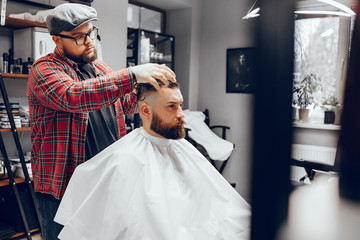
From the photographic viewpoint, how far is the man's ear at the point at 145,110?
1481 mm

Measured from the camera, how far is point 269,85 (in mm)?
462

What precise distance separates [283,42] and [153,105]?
105 centimetres

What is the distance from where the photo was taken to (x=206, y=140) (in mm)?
4297

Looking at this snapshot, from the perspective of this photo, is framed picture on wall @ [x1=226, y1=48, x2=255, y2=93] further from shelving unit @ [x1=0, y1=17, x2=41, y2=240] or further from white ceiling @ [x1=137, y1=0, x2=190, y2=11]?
shelving unit @ [x1=0, y1=17, x2=41, y2=240]

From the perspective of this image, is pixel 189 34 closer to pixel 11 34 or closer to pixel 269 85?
pixel 11 34

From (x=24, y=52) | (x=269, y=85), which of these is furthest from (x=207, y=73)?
(x=269, y=85)

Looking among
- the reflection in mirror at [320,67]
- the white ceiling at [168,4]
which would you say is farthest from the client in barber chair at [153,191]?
the white ceiling at [168,4]

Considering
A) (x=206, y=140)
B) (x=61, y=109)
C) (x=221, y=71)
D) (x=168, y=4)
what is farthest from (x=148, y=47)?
(x=61, y=109)

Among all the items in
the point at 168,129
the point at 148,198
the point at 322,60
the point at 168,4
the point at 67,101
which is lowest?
the point at 148,198

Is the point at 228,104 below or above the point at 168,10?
below

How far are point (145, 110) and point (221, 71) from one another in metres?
3.58

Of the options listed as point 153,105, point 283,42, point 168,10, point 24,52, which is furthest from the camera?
point 168,10

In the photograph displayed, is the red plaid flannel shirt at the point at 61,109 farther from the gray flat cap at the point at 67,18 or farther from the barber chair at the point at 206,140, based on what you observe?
the barber chair at the point at 206,140

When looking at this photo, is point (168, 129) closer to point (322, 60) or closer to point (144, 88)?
point (144, 88)
